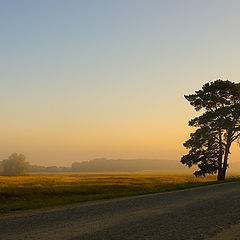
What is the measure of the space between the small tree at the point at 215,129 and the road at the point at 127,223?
86.3 feet

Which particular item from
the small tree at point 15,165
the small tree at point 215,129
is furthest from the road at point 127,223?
the small tree at point 15,165

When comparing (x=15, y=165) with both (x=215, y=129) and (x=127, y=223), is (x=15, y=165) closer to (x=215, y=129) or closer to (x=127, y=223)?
(x=215, y=129)

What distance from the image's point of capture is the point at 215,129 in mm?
39906

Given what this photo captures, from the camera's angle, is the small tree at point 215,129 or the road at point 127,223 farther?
the small tree at point 215,129

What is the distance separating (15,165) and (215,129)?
95987 millimetres

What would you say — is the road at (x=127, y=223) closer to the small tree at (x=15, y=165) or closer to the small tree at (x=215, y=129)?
the small tree at (x=215, y=129)

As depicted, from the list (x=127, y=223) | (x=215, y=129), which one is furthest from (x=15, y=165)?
(x=127, y=223)

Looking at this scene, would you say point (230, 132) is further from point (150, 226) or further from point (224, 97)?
point (150, 226)

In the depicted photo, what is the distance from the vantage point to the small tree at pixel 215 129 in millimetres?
39531

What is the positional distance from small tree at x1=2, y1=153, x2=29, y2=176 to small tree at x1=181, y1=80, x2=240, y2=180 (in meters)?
90.9

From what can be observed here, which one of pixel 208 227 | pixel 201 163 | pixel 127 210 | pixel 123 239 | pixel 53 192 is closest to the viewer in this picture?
pixel 123 239

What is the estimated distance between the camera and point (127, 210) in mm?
13312

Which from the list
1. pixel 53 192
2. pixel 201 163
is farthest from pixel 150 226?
pixel 201 163

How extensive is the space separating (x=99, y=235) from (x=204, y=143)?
1330 inches
